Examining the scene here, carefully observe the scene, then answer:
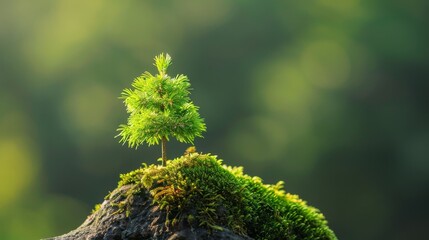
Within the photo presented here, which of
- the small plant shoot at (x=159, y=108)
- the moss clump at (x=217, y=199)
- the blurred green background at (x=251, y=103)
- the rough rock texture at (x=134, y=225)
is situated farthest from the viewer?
the blurred green background at (x=251, y=103)

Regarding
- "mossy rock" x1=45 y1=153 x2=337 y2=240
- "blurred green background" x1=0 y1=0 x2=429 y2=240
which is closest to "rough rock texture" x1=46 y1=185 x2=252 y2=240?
"mossy rock" x1=45 y1=153 x2=337 y2=240

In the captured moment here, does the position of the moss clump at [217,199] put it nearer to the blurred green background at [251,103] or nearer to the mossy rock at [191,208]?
the mossy rock at [191,208]

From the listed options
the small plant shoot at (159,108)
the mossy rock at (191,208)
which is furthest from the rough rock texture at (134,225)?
the small plant shoot at (159,108)

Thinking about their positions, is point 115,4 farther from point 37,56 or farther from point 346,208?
point 346,208

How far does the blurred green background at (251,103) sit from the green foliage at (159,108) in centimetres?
2065

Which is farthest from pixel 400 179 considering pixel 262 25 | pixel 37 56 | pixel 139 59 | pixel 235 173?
pixel 235 173

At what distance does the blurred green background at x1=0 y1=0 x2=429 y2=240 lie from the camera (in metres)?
25.2

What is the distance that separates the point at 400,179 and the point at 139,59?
39.2ft

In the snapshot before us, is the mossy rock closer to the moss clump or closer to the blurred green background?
the moss clump

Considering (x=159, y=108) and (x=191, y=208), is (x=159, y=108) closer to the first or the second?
(x=159, y=108)

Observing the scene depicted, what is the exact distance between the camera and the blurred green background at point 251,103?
82.6 feet

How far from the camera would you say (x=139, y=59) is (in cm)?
2716

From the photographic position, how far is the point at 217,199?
14.9 ft

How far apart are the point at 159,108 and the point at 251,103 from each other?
2174 cm
